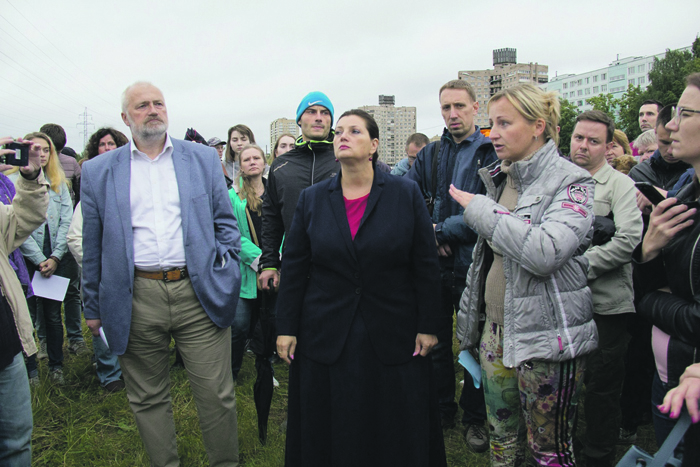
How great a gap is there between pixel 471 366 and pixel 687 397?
4.14ft

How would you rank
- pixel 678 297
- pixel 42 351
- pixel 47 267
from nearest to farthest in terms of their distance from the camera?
pixel 678 297 → pixel 47 267 → pixel 42 351

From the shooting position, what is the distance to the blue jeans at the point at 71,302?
498 cm

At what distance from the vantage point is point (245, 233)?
4.49m

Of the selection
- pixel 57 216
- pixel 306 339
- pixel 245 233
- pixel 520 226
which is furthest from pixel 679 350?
pixel 57 216

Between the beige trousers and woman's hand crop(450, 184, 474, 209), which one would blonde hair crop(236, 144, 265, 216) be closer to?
the beige trousers

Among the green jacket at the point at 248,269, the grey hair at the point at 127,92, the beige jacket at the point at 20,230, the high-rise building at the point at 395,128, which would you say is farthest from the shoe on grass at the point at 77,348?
the high-rise building at the point at 395,128

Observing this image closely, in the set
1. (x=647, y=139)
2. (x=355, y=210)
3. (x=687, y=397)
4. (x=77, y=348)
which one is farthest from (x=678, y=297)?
(x=77, y=348)

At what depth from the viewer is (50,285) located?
14.6ft

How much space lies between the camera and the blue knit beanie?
3.54 m

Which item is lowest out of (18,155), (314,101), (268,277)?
(268,277)

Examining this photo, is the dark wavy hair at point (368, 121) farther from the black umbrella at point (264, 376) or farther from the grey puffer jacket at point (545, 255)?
the black umbrella at point (264, 376)

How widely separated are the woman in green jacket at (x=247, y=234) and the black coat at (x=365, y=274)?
1779 millimetres

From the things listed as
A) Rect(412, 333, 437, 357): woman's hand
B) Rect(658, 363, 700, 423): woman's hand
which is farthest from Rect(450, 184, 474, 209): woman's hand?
Rect(658, 363, 700, 423): woman's hand

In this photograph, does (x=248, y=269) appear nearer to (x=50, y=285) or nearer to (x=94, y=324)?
(x=94, y=324)
